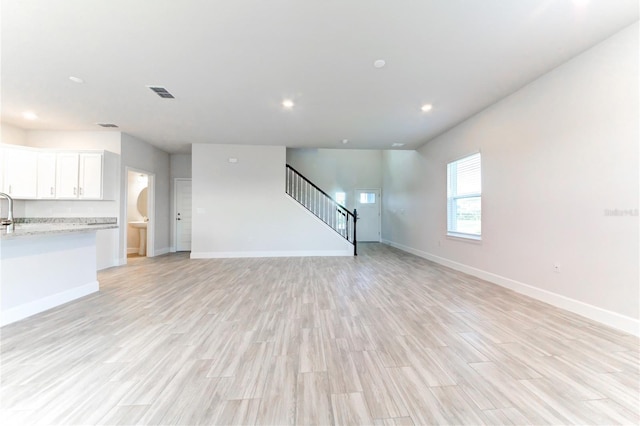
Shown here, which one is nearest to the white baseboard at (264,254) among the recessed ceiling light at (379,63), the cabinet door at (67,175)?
the cabinet door at (67,175)

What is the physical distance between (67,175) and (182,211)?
9.16ft

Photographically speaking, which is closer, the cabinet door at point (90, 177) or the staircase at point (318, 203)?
the cabinet door at point (90, 177)

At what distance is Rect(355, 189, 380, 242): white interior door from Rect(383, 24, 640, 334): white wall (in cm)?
488

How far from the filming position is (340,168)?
30.6 feet

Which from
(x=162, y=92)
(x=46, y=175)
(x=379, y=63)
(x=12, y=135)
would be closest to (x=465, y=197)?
(x=379, y=63)

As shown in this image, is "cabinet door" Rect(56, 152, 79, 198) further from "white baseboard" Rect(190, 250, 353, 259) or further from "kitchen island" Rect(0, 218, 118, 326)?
"white baseboard" Rect(190, 250, 353, 259)

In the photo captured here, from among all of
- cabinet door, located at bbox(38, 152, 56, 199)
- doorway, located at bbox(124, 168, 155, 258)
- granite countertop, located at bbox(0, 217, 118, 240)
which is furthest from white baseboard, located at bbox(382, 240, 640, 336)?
cabinet door, located at bbox(38, 152, 56, 199)

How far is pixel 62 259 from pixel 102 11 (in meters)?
2.84

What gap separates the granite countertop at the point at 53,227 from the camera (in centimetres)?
249

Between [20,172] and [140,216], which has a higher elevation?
[20,172]

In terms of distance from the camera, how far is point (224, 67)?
3018mm

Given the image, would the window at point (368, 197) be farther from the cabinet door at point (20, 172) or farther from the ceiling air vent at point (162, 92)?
the cabinet door at point (20, 172)

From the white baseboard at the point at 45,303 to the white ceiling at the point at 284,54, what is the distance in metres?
2.70

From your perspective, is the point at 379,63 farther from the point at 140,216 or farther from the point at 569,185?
the point at 140,216
